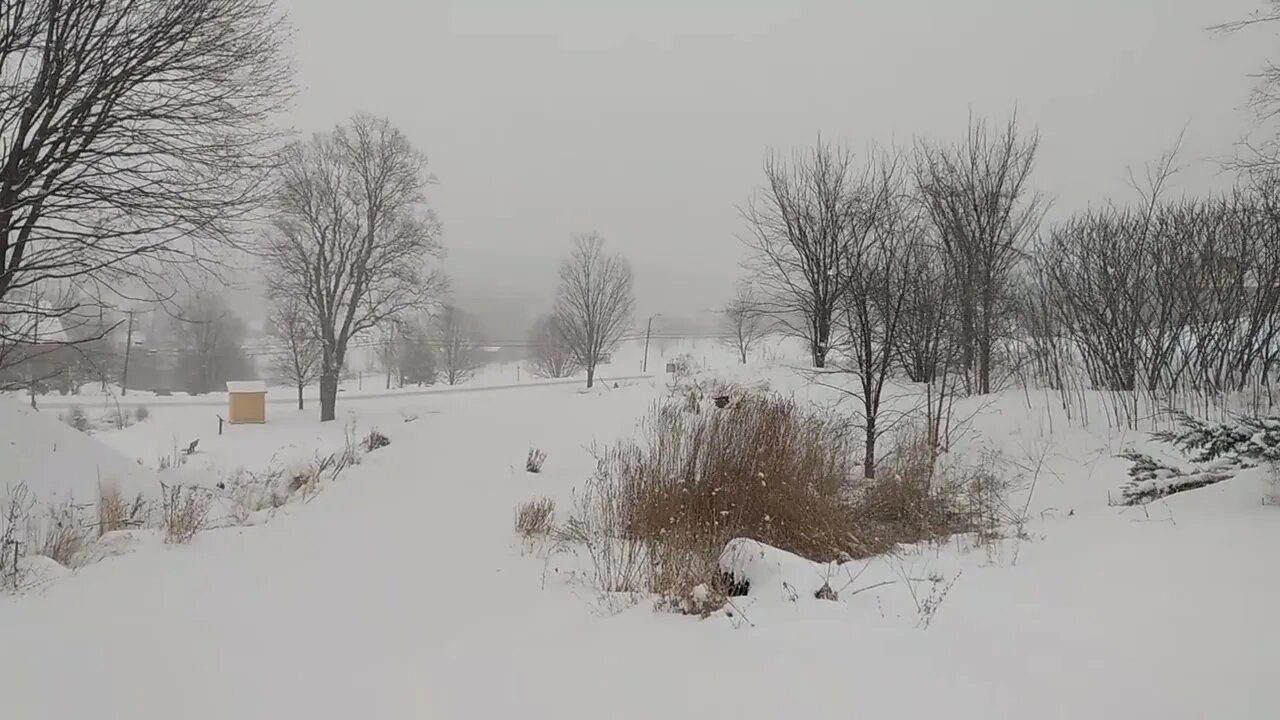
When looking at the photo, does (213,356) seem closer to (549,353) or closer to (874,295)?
(549,353)

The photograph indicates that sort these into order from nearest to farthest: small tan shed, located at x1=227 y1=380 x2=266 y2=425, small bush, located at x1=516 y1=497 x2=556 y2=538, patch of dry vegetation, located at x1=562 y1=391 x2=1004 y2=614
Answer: patch of dry vegetation, located at x1=562 y1=391 x2=1004 y2=614 → small bush, located at x1=516 y1=497 x2=556 y2=538 → small tan shed, located at x1=227 y1=380 x2=266 y2=425

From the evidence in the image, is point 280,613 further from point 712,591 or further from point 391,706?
point 712,591

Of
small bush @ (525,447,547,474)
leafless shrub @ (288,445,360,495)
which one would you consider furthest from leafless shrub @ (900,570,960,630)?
leafless shrub @ (288,445,360,495)

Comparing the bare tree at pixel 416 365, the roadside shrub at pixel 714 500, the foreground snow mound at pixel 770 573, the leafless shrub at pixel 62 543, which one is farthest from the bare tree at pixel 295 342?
the foreground snow mound at pixel 770 573

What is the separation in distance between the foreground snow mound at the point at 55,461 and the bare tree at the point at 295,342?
16.4 metres

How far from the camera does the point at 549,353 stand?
5309cm

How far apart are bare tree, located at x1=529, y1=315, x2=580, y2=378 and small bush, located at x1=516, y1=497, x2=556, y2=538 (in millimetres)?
40641

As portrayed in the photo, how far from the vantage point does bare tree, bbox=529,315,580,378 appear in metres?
49.6

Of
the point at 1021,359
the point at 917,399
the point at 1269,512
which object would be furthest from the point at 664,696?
the point at 1021,359

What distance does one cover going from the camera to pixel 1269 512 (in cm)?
443

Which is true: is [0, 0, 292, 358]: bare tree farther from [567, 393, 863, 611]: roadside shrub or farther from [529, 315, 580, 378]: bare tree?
[529, 315, 580, 378]: bare tree

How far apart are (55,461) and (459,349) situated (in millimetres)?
49311

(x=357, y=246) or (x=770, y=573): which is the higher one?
(x=357, y=246)

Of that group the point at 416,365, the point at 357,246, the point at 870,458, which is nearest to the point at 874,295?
the point at 870,458
